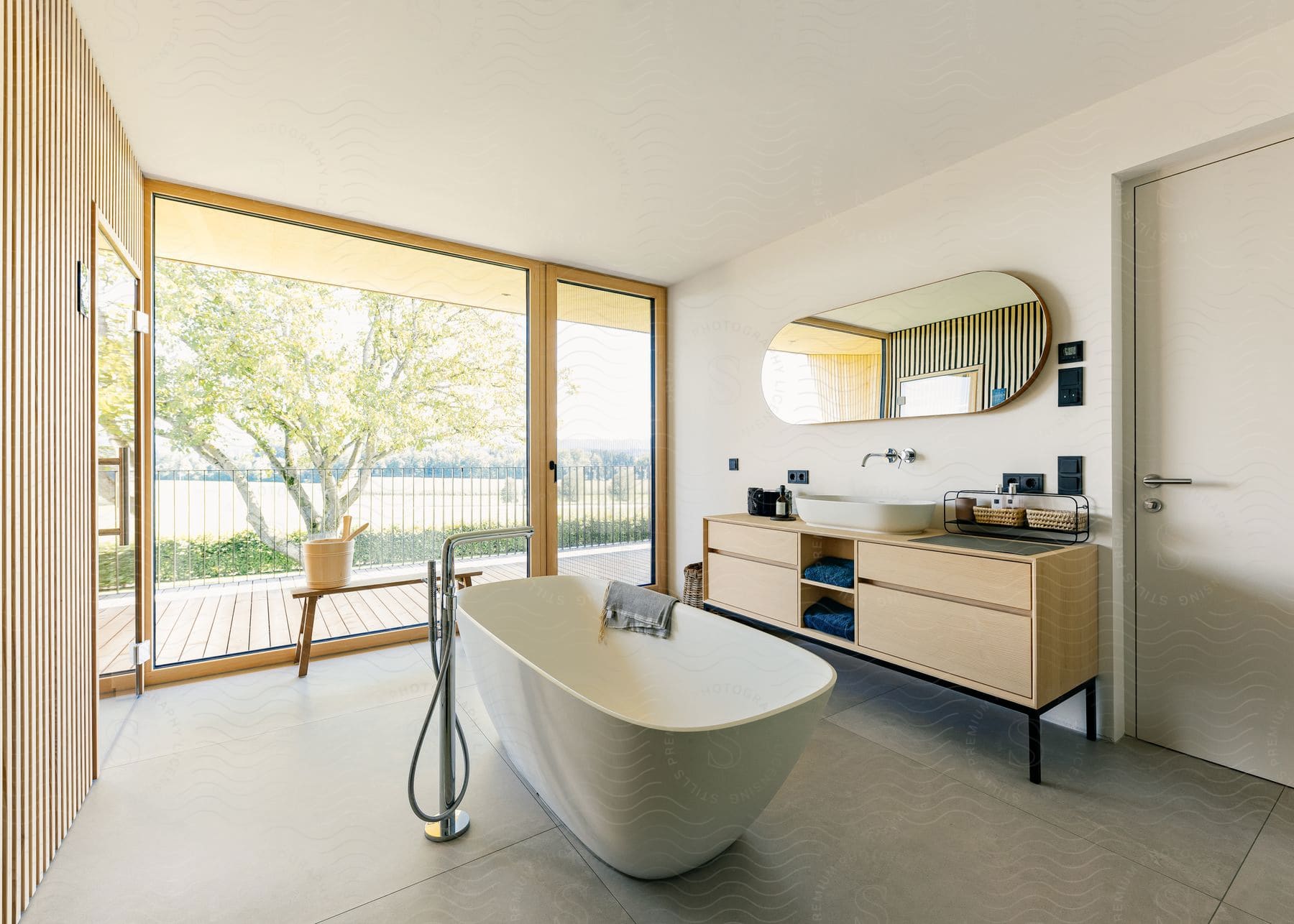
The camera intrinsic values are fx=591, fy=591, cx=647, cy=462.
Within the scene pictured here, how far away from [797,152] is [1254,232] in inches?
61.4

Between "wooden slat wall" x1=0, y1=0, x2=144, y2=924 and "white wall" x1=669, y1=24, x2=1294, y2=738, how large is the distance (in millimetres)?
3017

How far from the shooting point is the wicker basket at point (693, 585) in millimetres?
3797

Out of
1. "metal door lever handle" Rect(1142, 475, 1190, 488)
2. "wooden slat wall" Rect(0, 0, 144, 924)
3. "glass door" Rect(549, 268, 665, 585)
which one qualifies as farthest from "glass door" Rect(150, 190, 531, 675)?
"metal door lever handle" Rect(1142, 475, 1190, 488)

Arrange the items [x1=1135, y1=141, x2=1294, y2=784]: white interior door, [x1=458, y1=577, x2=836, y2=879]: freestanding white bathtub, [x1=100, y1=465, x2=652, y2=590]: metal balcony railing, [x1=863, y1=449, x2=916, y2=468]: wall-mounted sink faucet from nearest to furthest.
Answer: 1. [x1=458, y1=577, x2=836, y2=879]: freestanding white bathtub
2. [x1=1135, y1=141, x2=1294, y2=784]: white interior door
3. [x1=863, y1=449, x2=916, y2=468]: wall-mounted sink faucet
4. [x1=100, y1=465, x2=652, y2=590]: metal balcony railing

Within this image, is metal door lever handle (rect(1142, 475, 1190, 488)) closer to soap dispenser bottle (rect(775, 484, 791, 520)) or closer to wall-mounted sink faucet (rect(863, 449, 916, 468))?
wall-mounted sink faucet (rect(863, 449, 916, 468))

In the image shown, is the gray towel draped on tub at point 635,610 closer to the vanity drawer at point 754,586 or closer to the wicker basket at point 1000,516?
the vanity drawer at point 754,586

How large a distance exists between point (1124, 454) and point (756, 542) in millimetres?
1499

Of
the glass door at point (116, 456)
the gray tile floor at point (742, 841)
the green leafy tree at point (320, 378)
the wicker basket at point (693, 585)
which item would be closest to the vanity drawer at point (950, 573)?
the gray tile floor at point (742, 841)

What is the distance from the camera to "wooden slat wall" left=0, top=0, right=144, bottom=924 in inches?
52.4

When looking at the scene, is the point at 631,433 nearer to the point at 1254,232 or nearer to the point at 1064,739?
the point at 1064,739

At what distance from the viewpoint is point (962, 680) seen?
2086mm

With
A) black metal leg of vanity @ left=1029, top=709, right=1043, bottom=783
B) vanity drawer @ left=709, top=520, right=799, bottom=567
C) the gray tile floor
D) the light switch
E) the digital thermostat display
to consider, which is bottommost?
the gray tile floor

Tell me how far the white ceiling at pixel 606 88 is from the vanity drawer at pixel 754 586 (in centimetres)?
184

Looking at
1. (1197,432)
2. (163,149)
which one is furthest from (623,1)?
(1197,432)
